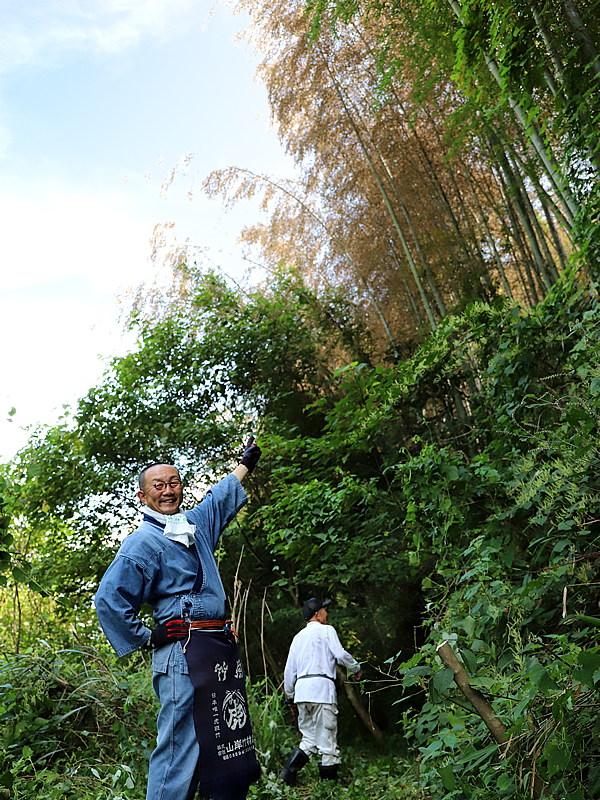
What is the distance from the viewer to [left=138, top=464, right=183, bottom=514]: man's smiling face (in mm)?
2193

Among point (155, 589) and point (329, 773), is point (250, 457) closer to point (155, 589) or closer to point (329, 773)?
point (155, 589)

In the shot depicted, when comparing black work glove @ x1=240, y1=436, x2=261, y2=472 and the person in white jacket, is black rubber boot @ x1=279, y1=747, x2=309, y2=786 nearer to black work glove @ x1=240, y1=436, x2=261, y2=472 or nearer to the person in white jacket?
the person in white jacket

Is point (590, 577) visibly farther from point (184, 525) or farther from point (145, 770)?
point (145, 770)

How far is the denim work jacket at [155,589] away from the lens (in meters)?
1.90

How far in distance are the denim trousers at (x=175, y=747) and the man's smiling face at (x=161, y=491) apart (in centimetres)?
52

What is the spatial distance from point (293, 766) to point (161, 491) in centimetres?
233

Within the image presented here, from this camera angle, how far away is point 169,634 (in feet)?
6.29

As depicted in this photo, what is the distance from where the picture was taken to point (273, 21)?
5.54m

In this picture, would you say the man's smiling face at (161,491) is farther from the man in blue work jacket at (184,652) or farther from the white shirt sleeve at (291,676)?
the white shirt sleeve at (291,676)

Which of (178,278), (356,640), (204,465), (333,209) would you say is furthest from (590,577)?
(178,278)

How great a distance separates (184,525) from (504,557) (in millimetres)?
1129

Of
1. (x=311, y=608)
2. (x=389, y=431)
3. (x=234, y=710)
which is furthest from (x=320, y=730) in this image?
(x=234, y=710)

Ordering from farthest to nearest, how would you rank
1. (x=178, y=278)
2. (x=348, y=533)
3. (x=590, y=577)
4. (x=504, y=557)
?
(x=178, y=278) < (x=348, y=533) < (x=504, y=557) < (x=590, y=577)

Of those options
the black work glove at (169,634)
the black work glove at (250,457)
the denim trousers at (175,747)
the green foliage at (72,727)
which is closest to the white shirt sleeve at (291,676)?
the green foliage at (72,727)
